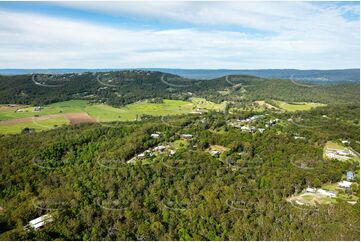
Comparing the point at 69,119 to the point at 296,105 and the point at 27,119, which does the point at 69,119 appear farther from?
the point at 296,105

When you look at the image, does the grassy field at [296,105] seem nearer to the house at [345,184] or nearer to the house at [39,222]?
the house at [345,184]

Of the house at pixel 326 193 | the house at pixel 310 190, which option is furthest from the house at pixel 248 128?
the house at pixel 326 193

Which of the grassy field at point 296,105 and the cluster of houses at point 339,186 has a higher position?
the grassy field at point 296,105

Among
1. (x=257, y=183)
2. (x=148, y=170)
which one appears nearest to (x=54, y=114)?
(x=148, y=170)

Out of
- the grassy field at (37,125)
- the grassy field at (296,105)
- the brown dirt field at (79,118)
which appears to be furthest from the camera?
the grassy field at (296,105)

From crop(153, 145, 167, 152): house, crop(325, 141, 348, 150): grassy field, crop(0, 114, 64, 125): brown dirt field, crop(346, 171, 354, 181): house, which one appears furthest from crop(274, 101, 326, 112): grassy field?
crop(0, 114, 64, 125): brown dirt field

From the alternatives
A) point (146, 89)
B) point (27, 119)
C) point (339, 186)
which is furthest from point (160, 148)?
point (146, 89)
